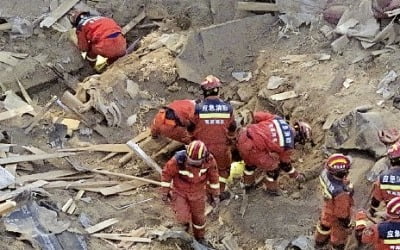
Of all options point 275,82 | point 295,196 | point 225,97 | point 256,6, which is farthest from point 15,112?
point 256,6

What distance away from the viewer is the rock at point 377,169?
1283 centimetres

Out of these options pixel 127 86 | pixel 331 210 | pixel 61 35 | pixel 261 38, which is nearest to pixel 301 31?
pixel 261 38

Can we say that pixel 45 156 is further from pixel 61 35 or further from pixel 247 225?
pixel 61 35

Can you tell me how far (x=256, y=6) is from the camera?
1698 cm

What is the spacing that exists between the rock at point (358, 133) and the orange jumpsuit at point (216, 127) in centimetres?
168

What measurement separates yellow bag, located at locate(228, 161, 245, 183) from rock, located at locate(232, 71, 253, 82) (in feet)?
7.48

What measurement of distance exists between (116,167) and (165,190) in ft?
7.05

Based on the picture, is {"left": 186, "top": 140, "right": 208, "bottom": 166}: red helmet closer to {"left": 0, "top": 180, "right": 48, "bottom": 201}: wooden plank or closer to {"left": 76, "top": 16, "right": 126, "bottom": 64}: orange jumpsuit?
{"left": 0, "top": 180, "right": 48, "bottom": 201}: wooden plank

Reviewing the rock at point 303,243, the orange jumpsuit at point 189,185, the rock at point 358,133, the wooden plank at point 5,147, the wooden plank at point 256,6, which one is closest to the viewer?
the orange jumpsuit at point 189,185

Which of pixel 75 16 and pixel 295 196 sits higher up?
pixel 75 16

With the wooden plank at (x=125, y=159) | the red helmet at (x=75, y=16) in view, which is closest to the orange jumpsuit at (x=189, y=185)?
the wooden plank at (x=125, y=159)

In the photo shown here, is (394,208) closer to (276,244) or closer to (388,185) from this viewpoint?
(388,185)

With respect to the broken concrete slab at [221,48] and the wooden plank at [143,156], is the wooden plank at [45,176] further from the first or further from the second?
the broken concrete slab at [221,48]

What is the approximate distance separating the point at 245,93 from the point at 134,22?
320 centimetres
